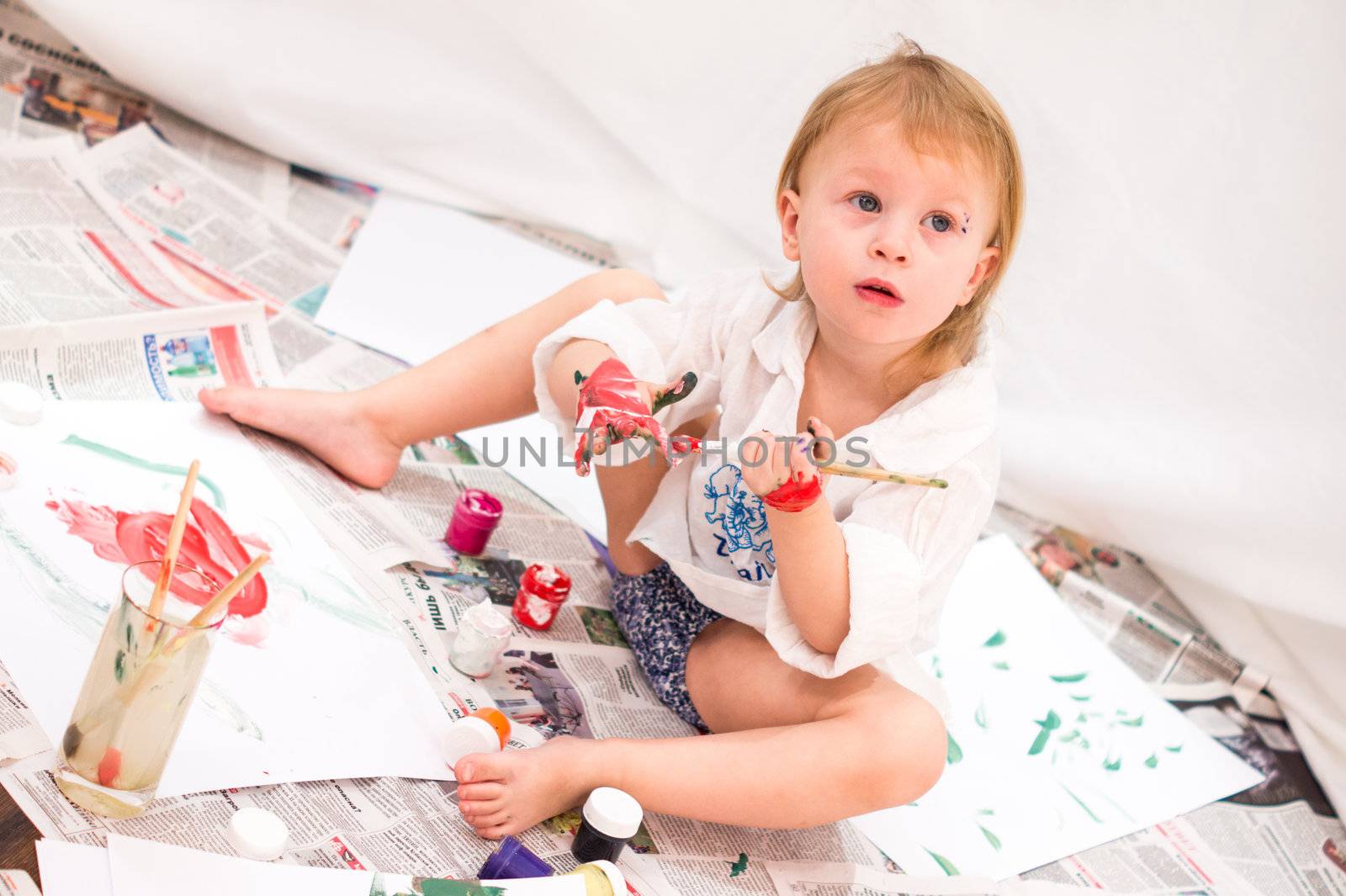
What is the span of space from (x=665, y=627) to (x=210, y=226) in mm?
743

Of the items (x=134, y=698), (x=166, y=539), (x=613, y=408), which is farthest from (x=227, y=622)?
(x=613, y=408)

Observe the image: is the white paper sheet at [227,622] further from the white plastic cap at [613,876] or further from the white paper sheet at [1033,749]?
the white paper sheet at [1033,749]

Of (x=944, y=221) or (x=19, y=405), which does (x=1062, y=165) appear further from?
(x=19, y=405)

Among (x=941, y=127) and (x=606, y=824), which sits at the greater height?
(x=941, y=127)

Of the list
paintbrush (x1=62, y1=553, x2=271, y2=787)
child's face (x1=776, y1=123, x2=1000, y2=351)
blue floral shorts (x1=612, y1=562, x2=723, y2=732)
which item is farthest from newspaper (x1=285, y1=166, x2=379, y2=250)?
paintbrush (x1=62, y1=553, x2=271, y2=787)

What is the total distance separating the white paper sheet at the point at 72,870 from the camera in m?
0.64

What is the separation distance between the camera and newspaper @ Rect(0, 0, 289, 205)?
1422mm

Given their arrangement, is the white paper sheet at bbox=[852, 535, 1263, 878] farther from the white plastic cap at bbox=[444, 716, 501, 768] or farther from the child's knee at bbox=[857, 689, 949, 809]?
the white plastic cap at bbox=[444, 716, 501, 768]

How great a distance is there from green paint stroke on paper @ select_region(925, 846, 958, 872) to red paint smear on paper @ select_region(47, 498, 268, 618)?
1.80 feet

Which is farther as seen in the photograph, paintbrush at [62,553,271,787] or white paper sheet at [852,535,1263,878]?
white paper sheet at [852,535,1263,878]

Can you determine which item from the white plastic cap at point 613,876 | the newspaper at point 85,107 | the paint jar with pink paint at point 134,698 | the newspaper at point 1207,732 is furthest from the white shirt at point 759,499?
the newspaper at point 85,107

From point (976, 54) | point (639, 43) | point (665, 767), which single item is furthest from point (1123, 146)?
point (665, 767)

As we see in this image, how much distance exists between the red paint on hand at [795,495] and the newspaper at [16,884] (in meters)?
0.47

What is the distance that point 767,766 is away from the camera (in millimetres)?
869
